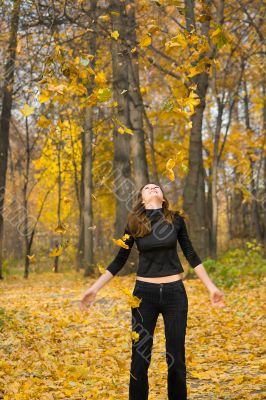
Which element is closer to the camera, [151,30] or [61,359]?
[151,30]

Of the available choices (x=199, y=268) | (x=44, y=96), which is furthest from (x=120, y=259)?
(x=44, y=96)

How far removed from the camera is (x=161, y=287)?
14.6ft

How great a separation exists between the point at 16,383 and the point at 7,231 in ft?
104

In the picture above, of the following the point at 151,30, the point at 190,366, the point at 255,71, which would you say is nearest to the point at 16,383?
the point at 190,366

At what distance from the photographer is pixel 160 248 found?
15.0 ft

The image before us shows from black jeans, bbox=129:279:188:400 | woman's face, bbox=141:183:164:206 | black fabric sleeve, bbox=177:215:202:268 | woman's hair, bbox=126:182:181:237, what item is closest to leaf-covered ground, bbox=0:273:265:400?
black jeans, bbox=129:279:188:400

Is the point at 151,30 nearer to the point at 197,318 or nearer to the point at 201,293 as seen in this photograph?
the point at 197,318

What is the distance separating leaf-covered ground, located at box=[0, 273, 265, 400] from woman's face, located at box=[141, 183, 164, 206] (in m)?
0.82

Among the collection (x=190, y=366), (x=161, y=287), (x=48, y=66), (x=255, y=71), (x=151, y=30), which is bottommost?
(x=190, y=366)

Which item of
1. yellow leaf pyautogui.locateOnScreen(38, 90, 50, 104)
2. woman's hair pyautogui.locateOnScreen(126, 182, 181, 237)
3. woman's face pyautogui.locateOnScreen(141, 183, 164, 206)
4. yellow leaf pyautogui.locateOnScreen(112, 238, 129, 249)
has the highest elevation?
yellow leaf pyautogui.locateOnScreen(38, 90, 50, 104)

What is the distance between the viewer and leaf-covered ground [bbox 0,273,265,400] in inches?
236

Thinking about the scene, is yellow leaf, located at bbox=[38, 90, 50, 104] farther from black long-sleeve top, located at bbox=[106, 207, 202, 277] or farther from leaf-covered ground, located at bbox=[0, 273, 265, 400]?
leaf-covered ground, located at bbox=[0, 273, 265, 400]

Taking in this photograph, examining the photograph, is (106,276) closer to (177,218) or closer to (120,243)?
(120,243)

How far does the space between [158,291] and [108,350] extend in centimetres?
397
